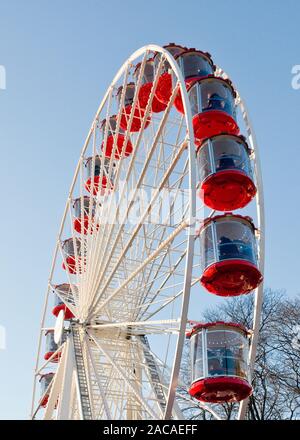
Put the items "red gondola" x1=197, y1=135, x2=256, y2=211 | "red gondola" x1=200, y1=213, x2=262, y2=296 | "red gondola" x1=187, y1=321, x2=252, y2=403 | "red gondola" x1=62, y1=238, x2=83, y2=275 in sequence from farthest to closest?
"red gondola" x1=62, y1=238, x2=83, y2=275 → "red gondola" x1=197, y1=135, x2=256, y2=211 → "red gondola" x1=200, y1=213, x2=262, y2=296 → "red gondola" x1=187, y1=321, x2=252, y2=403

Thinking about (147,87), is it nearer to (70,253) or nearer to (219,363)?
(70,253)

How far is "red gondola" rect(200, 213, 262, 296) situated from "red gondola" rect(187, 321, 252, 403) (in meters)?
0.91

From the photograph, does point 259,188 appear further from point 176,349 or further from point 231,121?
point 176,349

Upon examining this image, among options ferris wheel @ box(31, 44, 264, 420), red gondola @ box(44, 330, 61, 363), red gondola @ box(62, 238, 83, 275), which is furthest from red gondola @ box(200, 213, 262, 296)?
red gondola @ box(44, 330, 61, 363)

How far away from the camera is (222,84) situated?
1458 centimetres

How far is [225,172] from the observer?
13.0 metres

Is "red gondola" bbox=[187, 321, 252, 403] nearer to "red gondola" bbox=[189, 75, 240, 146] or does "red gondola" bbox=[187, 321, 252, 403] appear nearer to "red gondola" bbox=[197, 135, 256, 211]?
"red gondola" bbox=[197, 135, 256, 211]

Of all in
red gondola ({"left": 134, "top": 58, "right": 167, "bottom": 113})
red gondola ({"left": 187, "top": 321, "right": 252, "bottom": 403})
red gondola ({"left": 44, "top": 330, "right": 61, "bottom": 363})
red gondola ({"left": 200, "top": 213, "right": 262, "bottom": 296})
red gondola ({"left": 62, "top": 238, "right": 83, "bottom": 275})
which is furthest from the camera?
red gondola ({"left": 44, "top": 330, "right": 61, "bottom": 363})

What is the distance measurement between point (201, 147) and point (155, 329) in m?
4.38

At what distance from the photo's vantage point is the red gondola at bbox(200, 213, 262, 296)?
1230 cm

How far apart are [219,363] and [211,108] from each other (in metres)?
5.71

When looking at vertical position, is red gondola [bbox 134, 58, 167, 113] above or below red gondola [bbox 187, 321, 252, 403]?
above

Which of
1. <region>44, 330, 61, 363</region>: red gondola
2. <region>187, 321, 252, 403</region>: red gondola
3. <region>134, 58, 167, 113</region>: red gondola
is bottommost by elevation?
<region>187, 321, 252, 403</region>: red gondola
